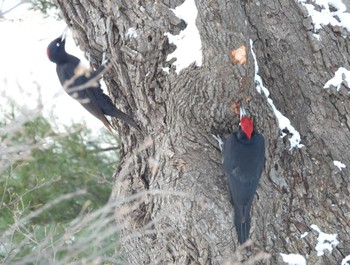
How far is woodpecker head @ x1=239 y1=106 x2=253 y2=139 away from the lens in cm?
485

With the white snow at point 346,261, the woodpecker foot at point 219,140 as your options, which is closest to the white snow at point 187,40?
the woodpecker foot at point 219,140

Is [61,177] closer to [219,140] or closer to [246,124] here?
[219,140]

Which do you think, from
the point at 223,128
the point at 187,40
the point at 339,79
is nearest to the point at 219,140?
the point at 223,128

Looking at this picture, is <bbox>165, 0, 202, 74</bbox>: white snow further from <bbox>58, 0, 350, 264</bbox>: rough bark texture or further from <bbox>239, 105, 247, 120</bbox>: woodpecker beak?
<bbox>239, 105, 247, 120</bbox>: woodpecker beak

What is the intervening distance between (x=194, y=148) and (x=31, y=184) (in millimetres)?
2567

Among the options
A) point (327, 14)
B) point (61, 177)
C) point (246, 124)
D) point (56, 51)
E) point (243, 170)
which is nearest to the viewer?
point (246, 124)

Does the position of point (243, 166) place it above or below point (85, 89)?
below

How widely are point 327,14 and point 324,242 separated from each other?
56.6 inches

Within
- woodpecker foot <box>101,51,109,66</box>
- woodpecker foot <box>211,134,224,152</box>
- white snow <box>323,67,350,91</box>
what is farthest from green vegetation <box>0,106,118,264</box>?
white snow <box>323,67,350,91</box>

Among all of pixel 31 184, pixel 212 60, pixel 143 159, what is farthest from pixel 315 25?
pixel 31 184

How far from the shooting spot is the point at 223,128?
5098 millimetres

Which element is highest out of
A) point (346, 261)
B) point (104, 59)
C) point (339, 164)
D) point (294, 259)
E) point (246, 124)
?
point (104, 59)

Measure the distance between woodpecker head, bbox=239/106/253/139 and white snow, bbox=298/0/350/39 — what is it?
75cm

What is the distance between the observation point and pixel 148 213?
5242mm
